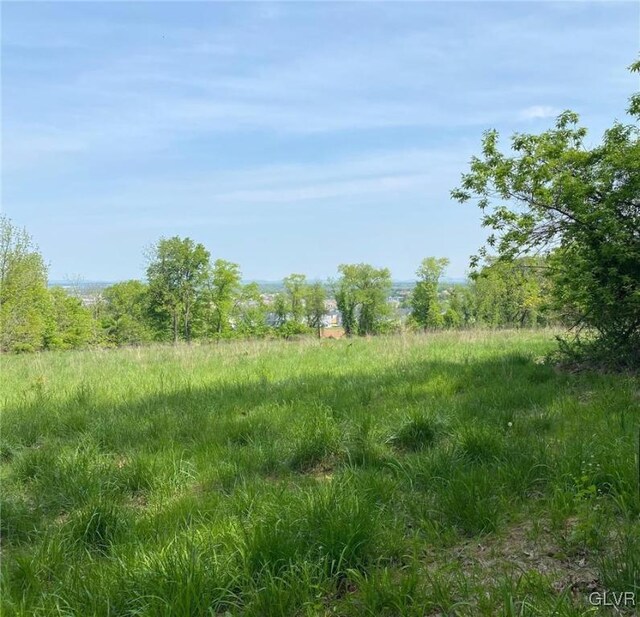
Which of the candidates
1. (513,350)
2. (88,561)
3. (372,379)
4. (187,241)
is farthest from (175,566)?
(187,241)

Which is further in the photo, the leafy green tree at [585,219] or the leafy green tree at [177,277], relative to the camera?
the leafy green tree at [177,277]

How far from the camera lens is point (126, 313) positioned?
6025 centimetres

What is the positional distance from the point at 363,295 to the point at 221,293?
76.3 feet

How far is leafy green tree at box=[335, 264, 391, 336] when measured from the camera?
72.6 meters

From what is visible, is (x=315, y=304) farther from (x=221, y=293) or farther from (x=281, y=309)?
(x=221, y=293)

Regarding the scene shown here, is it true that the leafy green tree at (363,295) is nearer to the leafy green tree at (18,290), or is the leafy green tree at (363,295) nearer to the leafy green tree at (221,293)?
the leafy green tree at (221,293)

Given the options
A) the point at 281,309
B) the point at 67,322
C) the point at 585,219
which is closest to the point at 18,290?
the point at 67,322

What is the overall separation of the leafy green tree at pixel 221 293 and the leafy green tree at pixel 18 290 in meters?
25.5

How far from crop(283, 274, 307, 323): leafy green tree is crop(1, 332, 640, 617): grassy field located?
71.6m

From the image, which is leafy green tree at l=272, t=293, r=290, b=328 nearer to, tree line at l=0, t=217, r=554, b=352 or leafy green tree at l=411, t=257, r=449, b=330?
tree line at l=0, t=217, r=554, b=352

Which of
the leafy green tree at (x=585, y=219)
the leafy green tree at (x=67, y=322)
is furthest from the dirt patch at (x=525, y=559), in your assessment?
the leafy green tree at (x=67, y=322)

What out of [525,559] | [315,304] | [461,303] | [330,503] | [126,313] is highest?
[315,304]

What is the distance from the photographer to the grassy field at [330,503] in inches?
84.1

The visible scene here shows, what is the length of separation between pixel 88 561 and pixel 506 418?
3584 millimetres
